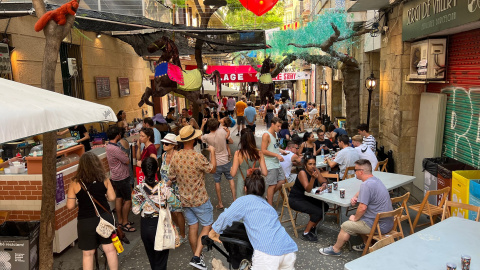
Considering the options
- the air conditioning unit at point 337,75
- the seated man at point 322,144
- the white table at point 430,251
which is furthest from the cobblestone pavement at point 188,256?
the air conditioning unit at point 337,75

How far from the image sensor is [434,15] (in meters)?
6.70

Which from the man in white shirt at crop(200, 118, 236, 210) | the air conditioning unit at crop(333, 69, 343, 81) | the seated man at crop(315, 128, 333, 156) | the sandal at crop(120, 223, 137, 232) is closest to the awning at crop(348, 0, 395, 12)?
the seated man at crop(315, 128, 333, 156)

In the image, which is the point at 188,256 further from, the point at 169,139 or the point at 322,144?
the point at 322,144

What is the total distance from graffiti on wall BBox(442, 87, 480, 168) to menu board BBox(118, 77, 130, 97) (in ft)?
31.4

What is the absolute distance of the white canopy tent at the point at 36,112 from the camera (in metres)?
2.84

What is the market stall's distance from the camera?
294 cm

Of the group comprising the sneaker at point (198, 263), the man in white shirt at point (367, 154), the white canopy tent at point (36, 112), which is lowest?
the sneaker at point (198, 263)

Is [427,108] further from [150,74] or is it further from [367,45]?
[150,74]

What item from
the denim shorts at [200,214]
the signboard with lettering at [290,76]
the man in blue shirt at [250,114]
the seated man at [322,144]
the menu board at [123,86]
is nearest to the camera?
the denim shorts at [200,214]

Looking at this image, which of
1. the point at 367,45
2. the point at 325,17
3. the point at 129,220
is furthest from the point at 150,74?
the point at 129,220

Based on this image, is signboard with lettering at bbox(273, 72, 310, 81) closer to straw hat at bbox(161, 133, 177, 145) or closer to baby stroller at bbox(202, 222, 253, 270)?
straw hat at bbox(161, 133, 177, 145)

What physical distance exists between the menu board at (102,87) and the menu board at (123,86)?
83cm

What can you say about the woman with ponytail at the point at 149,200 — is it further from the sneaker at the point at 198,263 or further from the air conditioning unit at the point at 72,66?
the air conditioning unit at the point at 72,66

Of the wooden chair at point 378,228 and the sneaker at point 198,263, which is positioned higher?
the wooden chair at point 378,228
